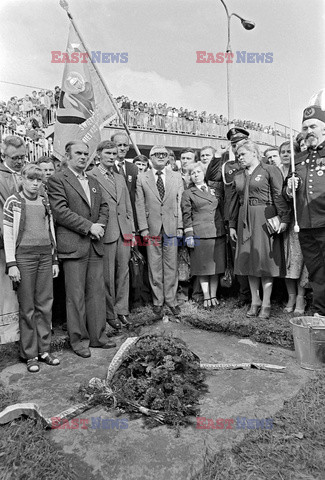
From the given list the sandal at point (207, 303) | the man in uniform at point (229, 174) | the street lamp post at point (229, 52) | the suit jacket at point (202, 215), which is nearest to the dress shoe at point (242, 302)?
the man in uniform at point (229, 174)

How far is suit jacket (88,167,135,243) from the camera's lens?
4.89m

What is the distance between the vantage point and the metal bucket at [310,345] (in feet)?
11.9

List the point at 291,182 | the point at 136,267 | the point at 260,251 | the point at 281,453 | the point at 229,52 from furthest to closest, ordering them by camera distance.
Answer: the point at 229,52, the point at 136,267, the point at 260,251, the point at 291,182, the point at 281,453

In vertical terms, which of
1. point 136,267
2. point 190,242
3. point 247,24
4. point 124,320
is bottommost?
point 124,320

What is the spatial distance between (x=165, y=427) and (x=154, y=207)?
3208mm

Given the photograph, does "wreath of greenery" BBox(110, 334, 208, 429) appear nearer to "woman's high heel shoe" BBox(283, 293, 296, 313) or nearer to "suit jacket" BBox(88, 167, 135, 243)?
"suit jacket" BBox(88, 167, 135, 243)

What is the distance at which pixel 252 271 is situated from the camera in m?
4.94

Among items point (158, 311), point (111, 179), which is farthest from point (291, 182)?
point (158, 311)

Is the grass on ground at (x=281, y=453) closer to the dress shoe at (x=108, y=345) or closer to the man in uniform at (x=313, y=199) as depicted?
the man in uniform at (x=313, y=199)

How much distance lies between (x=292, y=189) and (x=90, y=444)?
11.1 feet

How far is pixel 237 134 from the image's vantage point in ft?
17.9

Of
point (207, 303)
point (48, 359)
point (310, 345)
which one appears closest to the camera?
point (310, 345)

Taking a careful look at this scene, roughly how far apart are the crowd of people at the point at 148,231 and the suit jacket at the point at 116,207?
0.05 ft

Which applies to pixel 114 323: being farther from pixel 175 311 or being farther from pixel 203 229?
pixel 203 229
